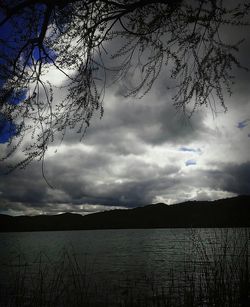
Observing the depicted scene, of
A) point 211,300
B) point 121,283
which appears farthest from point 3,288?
point 211,300

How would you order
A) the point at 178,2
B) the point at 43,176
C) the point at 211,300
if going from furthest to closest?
the point at 211,300 → the point at 178,2 → the point at 43,176

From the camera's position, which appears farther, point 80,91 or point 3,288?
point 3,288

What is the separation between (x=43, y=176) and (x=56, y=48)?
48.4 inches

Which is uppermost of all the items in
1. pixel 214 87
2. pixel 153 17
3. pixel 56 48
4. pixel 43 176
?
pixel 153 17

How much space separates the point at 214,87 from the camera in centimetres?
238

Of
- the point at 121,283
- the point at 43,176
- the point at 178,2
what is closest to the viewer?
the point at 43,176

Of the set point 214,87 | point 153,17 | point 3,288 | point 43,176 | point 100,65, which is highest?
point 153,17

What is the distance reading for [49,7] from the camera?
99.8 inches

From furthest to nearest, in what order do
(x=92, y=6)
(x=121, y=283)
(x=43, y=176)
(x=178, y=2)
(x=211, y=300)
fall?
(x=121, y=283) → (x=211, y=300) → (x=92, y=6) → (x=178, y=2) → (x=43, y=176)

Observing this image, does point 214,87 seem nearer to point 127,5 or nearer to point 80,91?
point 127,5

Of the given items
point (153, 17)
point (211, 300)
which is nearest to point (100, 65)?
Answer: point (153, 17)

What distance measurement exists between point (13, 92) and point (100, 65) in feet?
2.72

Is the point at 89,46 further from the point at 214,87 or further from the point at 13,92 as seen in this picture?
the point at 214,87

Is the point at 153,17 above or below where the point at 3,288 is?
above
